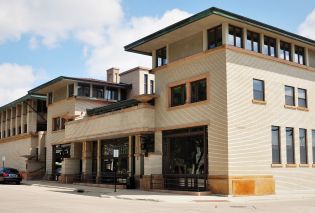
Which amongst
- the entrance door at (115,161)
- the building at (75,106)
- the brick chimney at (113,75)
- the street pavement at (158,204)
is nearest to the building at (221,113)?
the entrance door at (115,161)

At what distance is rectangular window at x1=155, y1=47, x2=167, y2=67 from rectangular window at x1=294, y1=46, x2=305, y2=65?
8972 mm

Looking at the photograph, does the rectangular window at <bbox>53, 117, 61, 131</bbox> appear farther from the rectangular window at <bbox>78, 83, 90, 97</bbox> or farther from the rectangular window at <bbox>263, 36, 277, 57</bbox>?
the rectangular window at <bbox>263, 36, 277, 57</bbox>

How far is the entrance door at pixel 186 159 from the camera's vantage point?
27.7 metres

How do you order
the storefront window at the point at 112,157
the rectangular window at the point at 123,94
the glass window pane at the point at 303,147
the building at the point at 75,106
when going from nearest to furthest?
the glass window pane at the point at 303,147, the storefront window at the point at 112,157, the building at the point at 75,106, the rectangular window at the point at 123,94

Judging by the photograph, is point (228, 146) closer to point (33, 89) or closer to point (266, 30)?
point (266, 30)

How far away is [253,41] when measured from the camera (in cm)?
2878

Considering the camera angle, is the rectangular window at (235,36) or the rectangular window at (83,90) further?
the rectangular window at (83,90)

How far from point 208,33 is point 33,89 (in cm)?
2543

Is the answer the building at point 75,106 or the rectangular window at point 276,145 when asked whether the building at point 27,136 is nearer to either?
the building at point 75,106

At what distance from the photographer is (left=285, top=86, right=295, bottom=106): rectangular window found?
30.3 m

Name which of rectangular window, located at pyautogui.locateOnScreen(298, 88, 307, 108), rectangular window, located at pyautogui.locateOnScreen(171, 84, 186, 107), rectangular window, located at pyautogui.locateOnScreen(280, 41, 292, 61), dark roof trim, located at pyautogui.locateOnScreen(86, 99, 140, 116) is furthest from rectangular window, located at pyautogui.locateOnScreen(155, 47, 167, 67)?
rectangular window, located at pyautogui.locateOnScreen(298, 88, 307, 108)

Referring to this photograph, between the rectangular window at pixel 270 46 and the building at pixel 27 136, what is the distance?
28589mm

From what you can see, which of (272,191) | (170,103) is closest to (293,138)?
(272,191)

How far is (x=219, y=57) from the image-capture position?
27.2 m
